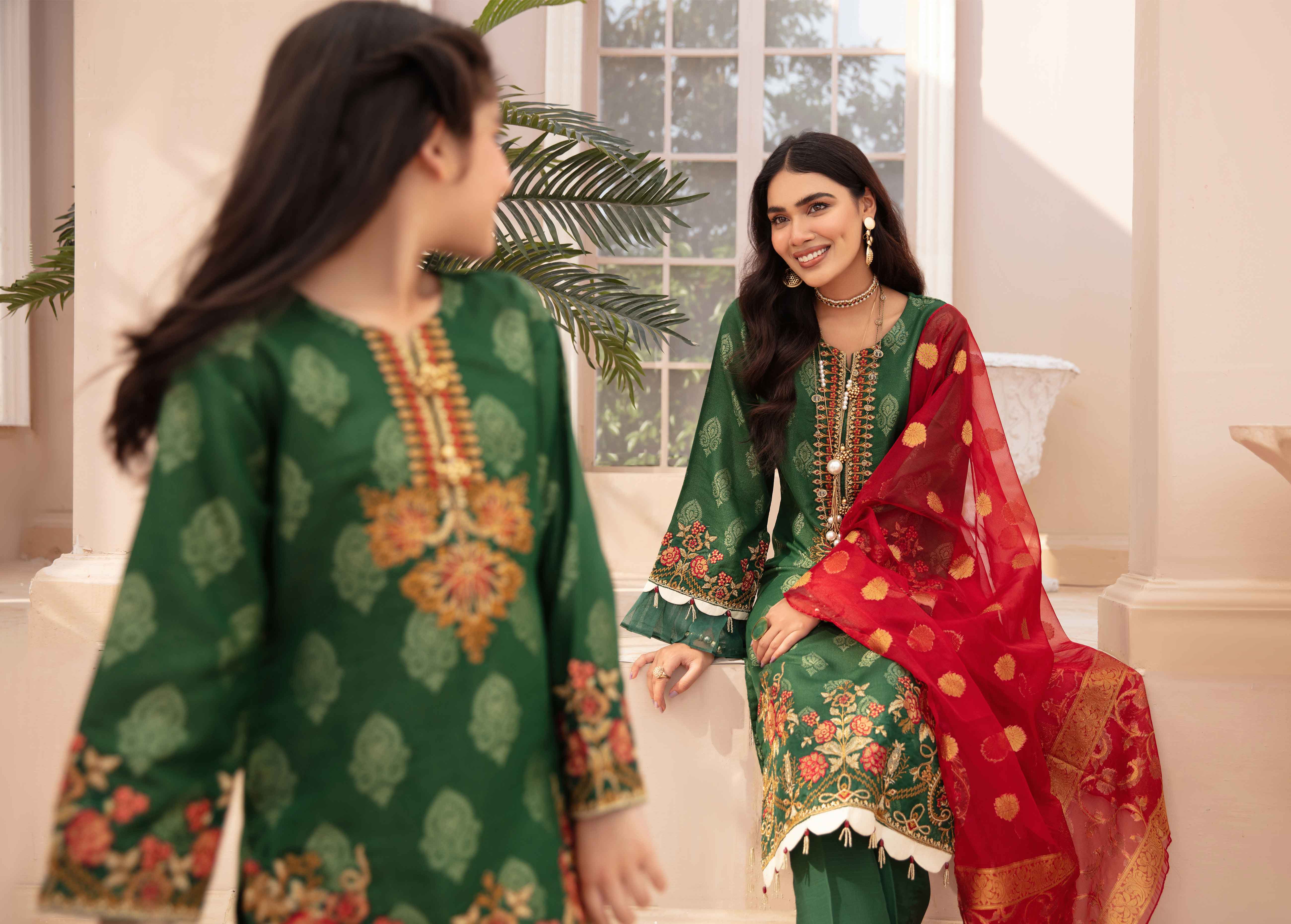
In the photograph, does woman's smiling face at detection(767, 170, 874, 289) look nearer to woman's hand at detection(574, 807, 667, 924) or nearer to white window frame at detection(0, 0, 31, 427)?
woman's hand at detection(574, 807, 667, 924)

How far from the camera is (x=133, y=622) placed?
0.81 m

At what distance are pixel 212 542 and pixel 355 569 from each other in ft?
0.37

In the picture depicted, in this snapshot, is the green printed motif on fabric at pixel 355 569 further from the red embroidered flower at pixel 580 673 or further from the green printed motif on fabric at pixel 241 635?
the red embroidered flower at pixel 580 673

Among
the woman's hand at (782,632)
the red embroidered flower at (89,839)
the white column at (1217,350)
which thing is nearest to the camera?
the red embroidered flower at (89,839)

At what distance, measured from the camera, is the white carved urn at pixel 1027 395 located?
169 inches

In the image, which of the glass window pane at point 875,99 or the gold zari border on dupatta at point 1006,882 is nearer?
the gold zari border on dupatta at point 1006,882

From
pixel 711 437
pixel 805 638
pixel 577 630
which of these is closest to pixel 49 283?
pixel 711 437

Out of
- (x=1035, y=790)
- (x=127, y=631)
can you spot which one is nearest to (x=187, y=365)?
(x=127, y=631)

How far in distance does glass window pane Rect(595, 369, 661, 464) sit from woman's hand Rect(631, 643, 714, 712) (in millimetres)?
2672

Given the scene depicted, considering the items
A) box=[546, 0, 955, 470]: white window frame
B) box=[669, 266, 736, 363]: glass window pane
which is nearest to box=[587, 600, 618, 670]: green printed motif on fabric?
box=[546, 0, 955, 470]: white window frame

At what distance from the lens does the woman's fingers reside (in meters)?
2.17

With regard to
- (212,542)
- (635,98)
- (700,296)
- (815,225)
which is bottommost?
(212,542)

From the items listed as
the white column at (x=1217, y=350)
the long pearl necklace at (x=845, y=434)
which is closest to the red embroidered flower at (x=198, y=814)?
the long pearl necklace at (x=845, y=434)

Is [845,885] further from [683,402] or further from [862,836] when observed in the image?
[683,402]
